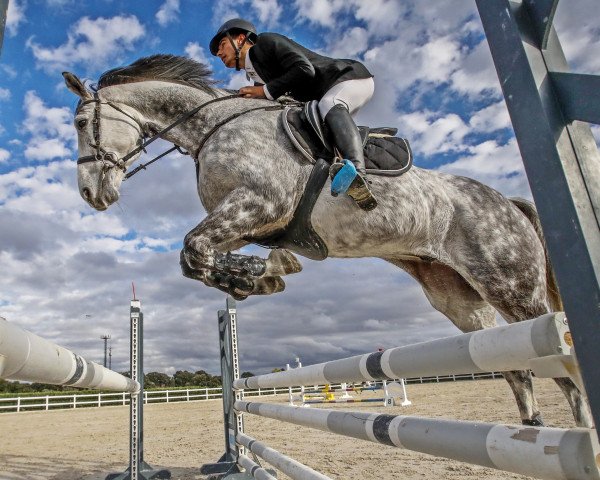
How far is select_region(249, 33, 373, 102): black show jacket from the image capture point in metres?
2.67

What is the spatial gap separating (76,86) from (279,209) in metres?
1.65

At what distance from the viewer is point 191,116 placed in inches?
120

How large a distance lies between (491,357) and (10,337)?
91 cm

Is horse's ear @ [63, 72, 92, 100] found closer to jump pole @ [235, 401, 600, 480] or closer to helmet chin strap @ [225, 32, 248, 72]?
helmet chin strap @ [225, 32, 248, 72]

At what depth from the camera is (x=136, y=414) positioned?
14.2ft

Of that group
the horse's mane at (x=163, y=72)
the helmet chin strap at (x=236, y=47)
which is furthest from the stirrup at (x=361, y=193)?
the horse's mane at (x=163, y=72)

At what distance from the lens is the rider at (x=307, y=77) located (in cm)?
259

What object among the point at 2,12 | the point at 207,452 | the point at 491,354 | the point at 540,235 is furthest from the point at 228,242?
the point at 207,452

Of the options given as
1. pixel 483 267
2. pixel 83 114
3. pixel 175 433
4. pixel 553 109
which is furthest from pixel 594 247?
pixel 175 433

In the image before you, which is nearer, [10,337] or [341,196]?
[10,337]

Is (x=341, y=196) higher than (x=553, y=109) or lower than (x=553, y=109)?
higher

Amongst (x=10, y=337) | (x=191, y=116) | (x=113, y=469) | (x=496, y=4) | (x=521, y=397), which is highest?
(x=191, y=116)

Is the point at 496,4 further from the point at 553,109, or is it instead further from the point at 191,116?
the point at 191,116

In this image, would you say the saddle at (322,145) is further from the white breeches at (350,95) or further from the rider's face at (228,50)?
the rider's face at (228,50)
